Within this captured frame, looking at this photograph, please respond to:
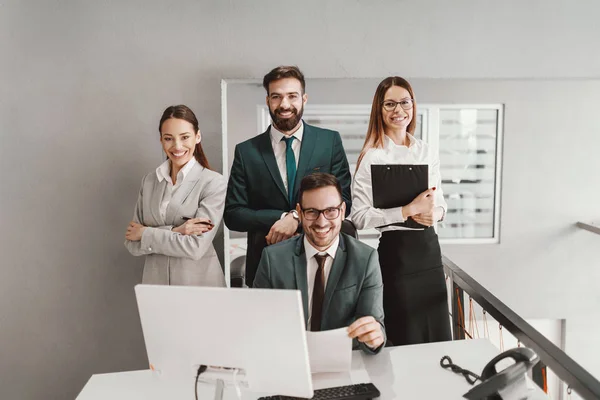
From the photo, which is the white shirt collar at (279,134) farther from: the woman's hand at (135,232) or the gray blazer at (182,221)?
the woman's hand at (135,232)

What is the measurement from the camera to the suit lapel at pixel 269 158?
101 inches

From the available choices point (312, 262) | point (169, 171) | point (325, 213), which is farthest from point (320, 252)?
point (169, 171)

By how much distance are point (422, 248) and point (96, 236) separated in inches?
72.4

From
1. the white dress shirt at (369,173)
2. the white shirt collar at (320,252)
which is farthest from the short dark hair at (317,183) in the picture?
the white dress shirt at (369,173)

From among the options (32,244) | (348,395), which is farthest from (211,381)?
(32,244)

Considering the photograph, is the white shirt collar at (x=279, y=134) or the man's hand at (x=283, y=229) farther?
the white shirt collar at (x=279, y=134)

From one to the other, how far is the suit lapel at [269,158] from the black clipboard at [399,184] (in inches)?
18.6

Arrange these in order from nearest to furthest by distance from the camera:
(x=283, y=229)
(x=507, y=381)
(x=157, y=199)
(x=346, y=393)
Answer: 1. (x=507, y=381)
2. (x=346, y=393)
3. (x=283, y=229)
4. (x=157, y=199)

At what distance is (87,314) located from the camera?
301 centimetres

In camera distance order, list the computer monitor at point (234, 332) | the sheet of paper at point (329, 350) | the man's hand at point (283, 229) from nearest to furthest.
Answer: the computer monitor at point (234, 332) < the sheet of paper at point (329, 350) < the man's hand at point (283, 229)

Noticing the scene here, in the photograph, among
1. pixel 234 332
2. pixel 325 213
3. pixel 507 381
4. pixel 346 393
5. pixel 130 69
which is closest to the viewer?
pixel 234 332

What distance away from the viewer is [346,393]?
1530 mm

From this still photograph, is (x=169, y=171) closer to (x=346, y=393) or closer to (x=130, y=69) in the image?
(x=130, y=69)

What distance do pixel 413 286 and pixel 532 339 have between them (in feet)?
2.67
